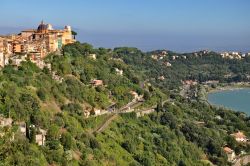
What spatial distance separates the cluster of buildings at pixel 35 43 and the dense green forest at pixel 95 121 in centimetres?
65

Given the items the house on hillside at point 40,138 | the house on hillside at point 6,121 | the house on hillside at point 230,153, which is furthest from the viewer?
the house on hillside at point 230,153

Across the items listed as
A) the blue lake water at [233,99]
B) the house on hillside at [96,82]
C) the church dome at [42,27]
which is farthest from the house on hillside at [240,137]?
the blue lake water at [233,99]

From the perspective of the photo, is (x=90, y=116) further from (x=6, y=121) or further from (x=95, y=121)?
(x=6, y=121)

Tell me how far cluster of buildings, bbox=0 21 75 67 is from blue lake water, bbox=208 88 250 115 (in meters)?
24.5

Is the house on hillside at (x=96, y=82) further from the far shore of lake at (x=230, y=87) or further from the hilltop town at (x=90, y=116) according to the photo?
the far shore of lake at (x=230, y=87)

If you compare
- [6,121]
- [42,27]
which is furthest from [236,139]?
[6,121]

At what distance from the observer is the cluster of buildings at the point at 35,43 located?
24938 mm

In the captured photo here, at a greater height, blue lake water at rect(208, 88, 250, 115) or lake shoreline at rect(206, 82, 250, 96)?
lake shoreline at rect(206, 82, 250, 96)

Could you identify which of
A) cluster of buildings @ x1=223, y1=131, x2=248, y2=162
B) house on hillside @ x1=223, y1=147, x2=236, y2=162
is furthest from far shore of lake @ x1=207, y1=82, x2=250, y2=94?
house on hillside @ x1=223, y1=147, x2=236, y2=162

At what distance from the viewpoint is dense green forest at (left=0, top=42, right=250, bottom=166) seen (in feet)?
54.5

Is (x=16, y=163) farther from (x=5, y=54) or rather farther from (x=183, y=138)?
(x=183, y=138)

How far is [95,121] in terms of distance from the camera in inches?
900

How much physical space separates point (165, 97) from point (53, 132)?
18.3m

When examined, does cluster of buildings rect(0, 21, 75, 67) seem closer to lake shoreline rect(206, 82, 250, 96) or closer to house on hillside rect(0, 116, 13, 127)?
house on hillside rect(0, 116, 13, 127)
